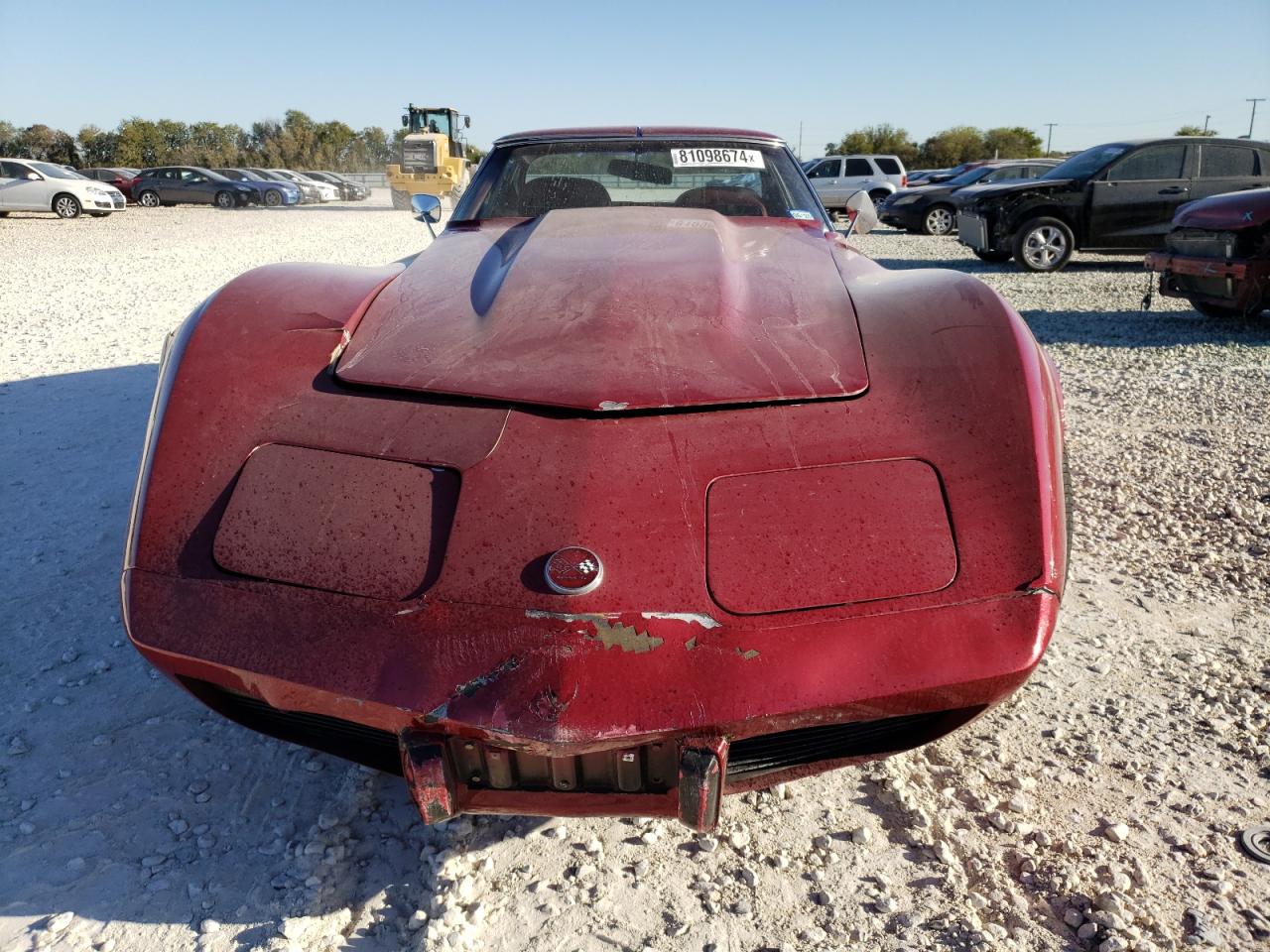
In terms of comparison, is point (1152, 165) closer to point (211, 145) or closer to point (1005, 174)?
point (1005, 174)

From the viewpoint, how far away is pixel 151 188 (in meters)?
28.0

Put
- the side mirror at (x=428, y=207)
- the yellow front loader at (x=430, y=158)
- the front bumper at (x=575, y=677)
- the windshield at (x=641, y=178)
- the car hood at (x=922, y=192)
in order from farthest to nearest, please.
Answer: the yellow front loader at (x=430, y=158)
the car hood at (x=922, y=192)
the side mirror at (x=428, y=207)
the windshield at (x=641, y=178)
the front bumper at (x=575, y=677)

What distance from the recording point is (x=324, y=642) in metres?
1.45

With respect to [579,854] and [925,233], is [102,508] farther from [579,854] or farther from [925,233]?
[925,233]

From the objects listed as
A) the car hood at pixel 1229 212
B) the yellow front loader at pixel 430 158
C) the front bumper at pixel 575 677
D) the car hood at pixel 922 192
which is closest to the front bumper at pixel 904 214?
the car hood at pixel 922 192

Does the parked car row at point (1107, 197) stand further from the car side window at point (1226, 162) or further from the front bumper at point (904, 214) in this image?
the front bumper at point (904, 214)

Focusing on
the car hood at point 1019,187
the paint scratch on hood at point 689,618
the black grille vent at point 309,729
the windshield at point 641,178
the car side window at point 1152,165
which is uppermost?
the car side window at point 1152,165

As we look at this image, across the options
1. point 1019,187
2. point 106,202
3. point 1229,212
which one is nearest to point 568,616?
point 1229,212

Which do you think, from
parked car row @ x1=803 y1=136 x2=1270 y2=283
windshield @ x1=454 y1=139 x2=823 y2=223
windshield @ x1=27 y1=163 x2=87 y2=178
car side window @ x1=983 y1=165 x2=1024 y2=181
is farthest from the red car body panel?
windshield @ x1=27 y1=163 x2=87 y2=178

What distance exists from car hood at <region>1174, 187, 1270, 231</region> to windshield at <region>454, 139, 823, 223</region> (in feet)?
16.3

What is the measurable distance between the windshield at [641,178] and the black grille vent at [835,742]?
6.65 feet

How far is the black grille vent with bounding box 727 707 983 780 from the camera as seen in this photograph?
1.56 m

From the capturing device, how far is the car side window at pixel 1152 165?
9.95 metres

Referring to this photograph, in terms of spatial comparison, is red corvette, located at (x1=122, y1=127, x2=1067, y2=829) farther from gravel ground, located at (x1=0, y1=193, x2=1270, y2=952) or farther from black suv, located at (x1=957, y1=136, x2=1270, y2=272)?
black suv, located at (x1=957, y1=136, x2=1270, y2=272)
